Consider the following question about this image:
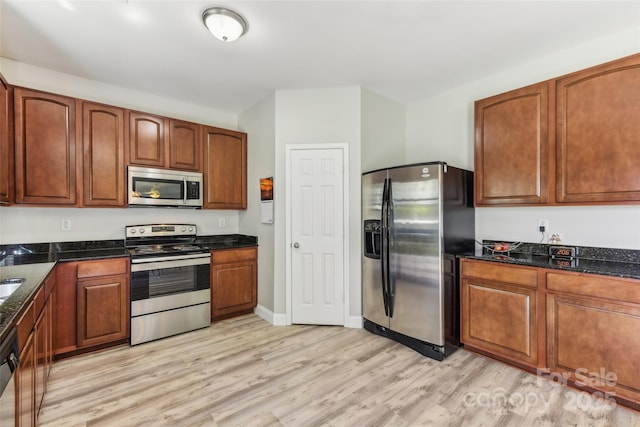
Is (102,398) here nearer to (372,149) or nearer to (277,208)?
(277,208)

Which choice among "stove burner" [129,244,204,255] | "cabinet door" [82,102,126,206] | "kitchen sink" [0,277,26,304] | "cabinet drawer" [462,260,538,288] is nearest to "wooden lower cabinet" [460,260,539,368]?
"cabinet drawer" [462,260,538,288]

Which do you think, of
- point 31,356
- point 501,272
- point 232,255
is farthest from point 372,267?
point 31,356

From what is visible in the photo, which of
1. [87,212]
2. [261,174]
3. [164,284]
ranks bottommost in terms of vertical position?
[164,284]

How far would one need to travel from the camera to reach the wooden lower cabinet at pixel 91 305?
2.50 metres

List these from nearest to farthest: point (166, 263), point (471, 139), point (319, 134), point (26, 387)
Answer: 1. point (26, 387)
2. point (166, 263)
3. point (471, 139)
4. point (319, 134)

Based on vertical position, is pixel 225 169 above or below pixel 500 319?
above

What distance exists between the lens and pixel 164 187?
3.29m

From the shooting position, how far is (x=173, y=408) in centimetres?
194

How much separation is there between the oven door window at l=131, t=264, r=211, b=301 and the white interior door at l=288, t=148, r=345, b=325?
1011 millimetres

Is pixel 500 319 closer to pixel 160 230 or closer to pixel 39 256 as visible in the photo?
pixel 160 230

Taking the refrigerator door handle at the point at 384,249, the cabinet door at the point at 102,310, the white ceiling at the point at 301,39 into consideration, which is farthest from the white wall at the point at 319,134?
the cabinet door at the point at 102,310

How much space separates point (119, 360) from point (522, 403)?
3199mm

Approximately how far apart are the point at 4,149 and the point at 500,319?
4.27 m

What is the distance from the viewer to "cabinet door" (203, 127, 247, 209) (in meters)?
3.61
